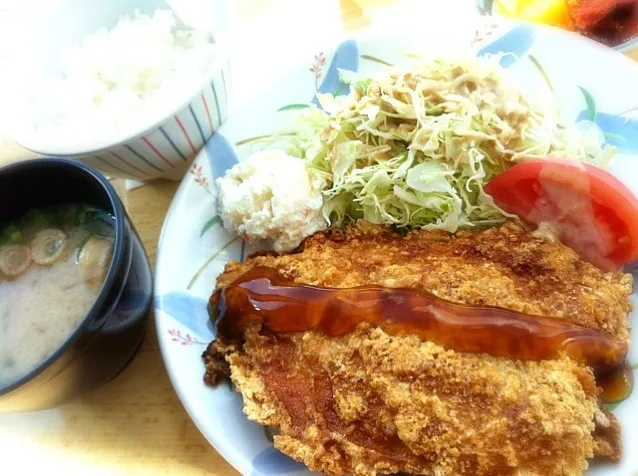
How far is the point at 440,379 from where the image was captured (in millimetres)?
1484

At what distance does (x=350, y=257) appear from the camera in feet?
5.98

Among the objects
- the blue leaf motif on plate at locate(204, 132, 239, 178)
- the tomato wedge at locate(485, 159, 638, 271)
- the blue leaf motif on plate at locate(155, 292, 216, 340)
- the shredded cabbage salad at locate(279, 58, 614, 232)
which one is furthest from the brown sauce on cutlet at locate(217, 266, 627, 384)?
the blue leaf motif on plate at locate(204, 132, 239, 178)

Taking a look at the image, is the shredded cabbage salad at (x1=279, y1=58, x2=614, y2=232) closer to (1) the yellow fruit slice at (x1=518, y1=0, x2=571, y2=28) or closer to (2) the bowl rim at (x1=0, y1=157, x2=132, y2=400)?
(1) the yellow fruit slice at (x1=518, y1=0, x2=571, y2=28)

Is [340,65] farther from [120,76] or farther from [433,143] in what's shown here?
[120,76]

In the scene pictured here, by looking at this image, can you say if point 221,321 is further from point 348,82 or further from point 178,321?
point 348,82

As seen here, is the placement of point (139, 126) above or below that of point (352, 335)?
above

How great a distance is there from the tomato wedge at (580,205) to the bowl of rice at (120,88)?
1109 millimetres

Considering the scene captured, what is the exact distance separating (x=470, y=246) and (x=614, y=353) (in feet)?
1.69

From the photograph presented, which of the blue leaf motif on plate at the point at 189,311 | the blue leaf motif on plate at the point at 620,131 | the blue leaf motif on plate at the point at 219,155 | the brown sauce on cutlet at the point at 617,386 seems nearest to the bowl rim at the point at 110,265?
the blue leaf motif on plate at the point at 189,311

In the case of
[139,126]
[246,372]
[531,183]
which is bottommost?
[246,372]

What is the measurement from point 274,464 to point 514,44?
172 centimetres

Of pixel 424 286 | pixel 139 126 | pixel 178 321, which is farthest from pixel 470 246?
pixel 139 126

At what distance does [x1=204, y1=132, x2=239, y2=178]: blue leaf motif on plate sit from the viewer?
2.16 metres

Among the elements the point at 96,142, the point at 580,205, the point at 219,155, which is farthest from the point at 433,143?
the point at 96,142
